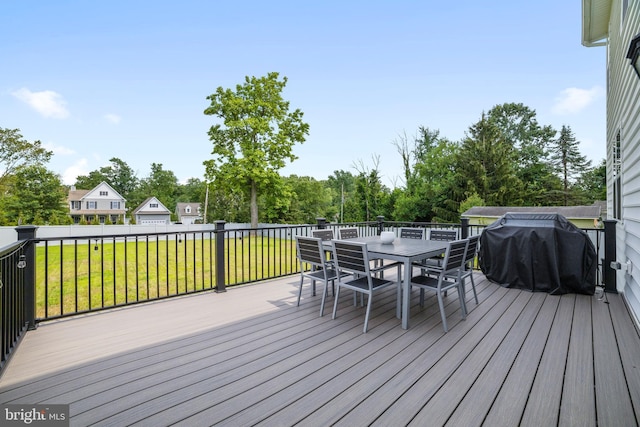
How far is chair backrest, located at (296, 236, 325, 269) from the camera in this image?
3.32 m

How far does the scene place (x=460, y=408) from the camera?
1.64 metres

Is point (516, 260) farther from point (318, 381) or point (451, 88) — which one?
point (451, 88)

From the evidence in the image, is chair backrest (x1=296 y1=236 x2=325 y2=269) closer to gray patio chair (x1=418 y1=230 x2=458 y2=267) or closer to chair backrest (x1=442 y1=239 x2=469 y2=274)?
chair backrest (x1=442 y1=239 x2=469 y2=274)

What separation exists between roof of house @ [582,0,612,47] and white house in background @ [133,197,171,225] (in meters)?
35.5

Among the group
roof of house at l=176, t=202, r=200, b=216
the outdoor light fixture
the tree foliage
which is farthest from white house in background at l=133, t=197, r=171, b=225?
the outdoor light fixture

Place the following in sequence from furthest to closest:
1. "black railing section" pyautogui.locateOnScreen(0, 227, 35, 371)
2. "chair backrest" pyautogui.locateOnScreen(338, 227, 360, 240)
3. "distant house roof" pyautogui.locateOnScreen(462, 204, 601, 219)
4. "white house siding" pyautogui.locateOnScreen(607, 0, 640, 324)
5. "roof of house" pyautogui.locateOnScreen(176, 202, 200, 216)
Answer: "roof of house" pyautogui.locateOnScreen(176, 202, 200, 216), "distant house roof" pyautogui.locateOnScreen(462, 204, 601, 219), "chair backrest" pyautogui.locateOnScreen(338, 227, 360, 240), "white house siding" pyautogui.locateOnScreen(607, 0, 640, 324), "black railing section" pyautogui.locateOnScreen(0, 227, 35, 371)

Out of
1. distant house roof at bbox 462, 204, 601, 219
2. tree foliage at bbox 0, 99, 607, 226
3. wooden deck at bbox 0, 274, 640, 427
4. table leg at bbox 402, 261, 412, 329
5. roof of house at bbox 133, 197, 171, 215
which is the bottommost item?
wooden deck at bbox 0, 274, 640, 427

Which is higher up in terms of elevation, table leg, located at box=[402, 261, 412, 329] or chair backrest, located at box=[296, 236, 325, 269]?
chair backrest, located at box=[296, 236, 325, 269]

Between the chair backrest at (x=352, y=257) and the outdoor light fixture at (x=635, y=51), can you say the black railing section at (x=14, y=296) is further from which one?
the outdoor light fixture at (x=635, y=51)

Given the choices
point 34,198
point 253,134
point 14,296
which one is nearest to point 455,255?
point 14,296

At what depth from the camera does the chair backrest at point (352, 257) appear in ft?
9.46

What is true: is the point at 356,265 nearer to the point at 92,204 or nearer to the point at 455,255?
the point at 455,255

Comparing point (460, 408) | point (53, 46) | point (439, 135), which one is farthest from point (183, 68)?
point (439, 135)

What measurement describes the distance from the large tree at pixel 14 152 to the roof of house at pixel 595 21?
100ft
